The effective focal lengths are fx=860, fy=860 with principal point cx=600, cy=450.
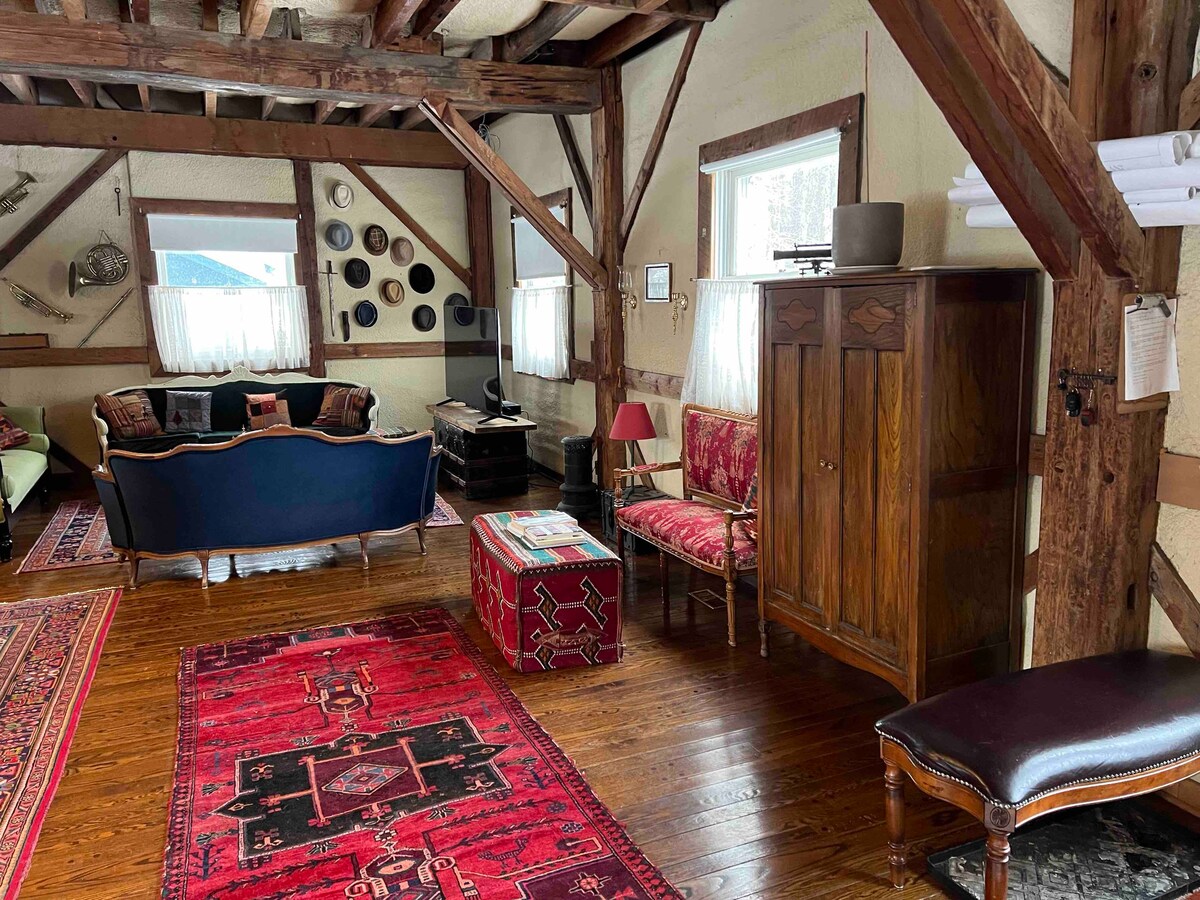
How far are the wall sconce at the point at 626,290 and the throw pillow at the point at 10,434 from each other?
475 cm

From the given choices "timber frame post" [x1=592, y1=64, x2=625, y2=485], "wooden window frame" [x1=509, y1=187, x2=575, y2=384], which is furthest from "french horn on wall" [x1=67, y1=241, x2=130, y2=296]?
"timber frame post" [x1=592, y1=64, x2=625, y2=485]

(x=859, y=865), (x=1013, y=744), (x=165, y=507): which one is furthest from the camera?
(x=165, y=507)

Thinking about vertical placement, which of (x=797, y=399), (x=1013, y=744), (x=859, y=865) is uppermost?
(x=797, y=399)

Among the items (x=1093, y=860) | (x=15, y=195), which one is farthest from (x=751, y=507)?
(x=15, y=195)

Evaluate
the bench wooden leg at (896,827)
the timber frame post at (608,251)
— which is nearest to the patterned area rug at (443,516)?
the timber frame post at (608,251)

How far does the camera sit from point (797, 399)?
3.41 m

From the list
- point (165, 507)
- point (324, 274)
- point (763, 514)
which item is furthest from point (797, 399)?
point (324, 274)

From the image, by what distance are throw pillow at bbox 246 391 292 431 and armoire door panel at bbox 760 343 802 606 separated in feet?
17.2

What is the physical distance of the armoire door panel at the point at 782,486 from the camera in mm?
3453

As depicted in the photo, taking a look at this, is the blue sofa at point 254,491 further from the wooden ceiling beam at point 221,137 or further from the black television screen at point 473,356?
the wooden ceiling beam at point 221,137

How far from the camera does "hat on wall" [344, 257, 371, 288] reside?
28.0 ft

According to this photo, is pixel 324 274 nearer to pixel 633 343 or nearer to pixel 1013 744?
pixel 633 343

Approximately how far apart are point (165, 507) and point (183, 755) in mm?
2015

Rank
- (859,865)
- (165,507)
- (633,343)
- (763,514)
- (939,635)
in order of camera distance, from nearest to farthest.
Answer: (859,865)
(939,635)
(763,514)
(165,507)
(633,343)
